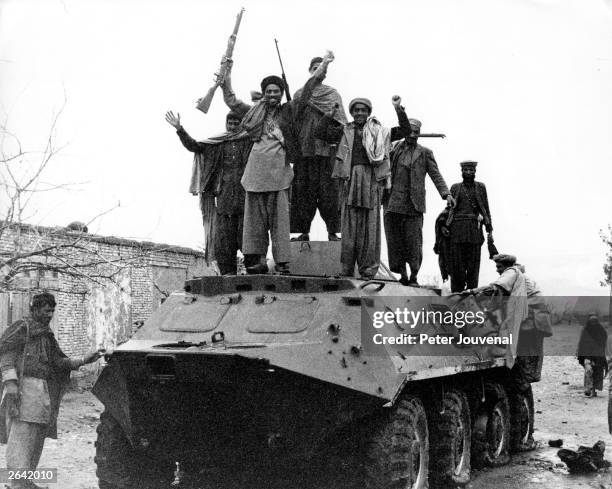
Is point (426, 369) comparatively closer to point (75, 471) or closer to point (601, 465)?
point (601, 465)

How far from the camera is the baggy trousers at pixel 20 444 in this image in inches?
293

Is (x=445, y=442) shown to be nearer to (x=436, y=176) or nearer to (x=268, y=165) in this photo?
(x=268, y=165)

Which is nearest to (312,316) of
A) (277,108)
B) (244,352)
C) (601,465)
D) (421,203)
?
(244,352)

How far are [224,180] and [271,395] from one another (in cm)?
403

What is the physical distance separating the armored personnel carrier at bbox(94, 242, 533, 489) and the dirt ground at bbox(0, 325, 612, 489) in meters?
1.46

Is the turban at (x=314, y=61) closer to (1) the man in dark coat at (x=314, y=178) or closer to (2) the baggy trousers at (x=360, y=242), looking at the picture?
(1) the man in dark coat at (x=314, y=178)

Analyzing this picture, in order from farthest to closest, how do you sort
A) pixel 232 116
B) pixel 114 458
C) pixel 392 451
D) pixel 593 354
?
pixel 593 354
pixel 232 116
pixel 114 458
pixel 392 451

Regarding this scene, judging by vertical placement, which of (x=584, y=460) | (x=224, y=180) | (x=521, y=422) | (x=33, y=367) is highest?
(x=224, y=180)

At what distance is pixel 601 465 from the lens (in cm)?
954

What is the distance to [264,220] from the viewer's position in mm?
8836

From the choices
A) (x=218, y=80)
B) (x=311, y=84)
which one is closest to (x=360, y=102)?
(x=311, y=84)

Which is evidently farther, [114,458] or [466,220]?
[466,220]

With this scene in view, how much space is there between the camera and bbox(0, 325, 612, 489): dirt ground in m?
8.95

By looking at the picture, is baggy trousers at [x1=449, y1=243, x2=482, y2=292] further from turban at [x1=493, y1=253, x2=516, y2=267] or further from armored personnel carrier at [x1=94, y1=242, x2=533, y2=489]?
armored personnel carrier at [x1=94, y1=242, x2=533, y2=489]
